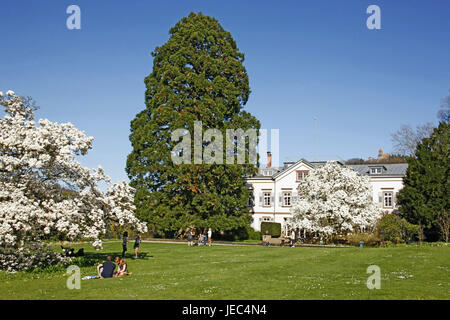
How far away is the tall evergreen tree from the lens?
45625 mm

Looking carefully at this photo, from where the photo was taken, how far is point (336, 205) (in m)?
43.1

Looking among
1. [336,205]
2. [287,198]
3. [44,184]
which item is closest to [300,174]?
[287,198]

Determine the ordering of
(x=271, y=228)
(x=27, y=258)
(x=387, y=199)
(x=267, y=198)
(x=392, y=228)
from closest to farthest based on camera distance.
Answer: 1. (x=27, y=258)
2. (x=392, y=228)
3. (x=387, y=199)
4. (x=271, y=228)
5. (x=267, y=198)

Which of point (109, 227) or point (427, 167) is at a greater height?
point (427, 167)

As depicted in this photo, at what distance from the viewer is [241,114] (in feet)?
162

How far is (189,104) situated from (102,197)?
24.1m

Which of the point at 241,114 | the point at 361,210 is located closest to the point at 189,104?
the point at 241,114

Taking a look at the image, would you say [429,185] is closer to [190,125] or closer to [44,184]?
[190,125]

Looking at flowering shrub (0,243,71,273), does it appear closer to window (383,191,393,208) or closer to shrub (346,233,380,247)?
shrub (346,233,380,247)

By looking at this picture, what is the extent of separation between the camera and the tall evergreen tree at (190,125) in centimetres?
4562

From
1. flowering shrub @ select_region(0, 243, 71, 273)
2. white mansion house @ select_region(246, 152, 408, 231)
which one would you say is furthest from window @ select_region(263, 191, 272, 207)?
flowering shrub @ select_region(0, 243, 71, 273)

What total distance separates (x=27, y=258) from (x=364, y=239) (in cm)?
2952
